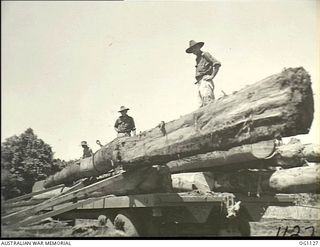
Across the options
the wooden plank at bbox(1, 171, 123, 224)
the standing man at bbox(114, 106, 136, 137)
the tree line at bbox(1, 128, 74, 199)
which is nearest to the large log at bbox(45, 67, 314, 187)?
the standing man at bbox(114, 106, 136, 137)

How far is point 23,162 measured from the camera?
3.96 meters

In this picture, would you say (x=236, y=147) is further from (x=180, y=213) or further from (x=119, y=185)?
(x=119, y=185)

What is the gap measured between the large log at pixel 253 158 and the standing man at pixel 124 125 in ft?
1.63

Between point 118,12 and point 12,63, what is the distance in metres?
1.10

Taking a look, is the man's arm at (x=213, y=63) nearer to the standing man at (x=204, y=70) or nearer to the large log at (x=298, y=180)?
the standing man at (x=204, y=70)

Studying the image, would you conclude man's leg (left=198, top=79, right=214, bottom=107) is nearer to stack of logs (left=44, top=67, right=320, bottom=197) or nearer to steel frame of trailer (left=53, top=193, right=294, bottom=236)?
stack of logs (left=44, top=67, right=320, bottom=197)

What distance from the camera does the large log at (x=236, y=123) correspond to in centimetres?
308

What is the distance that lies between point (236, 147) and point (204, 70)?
83 cm

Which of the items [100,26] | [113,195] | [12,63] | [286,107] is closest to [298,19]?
[286,107]

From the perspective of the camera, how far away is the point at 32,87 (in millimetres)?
3910

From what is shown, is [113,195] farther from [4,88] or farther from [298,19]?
[298,19]

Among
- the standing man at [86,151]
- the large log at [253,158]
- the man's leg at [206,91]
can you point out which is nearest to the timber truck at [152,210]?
the large log at [253,158]

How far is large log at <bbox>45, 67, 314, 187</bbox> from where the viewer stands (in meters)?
3.08

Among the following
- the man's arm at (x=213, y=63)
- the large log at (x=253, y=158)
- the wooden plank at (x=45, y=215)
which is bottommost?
the wooden plank at (x=45, y=215)
